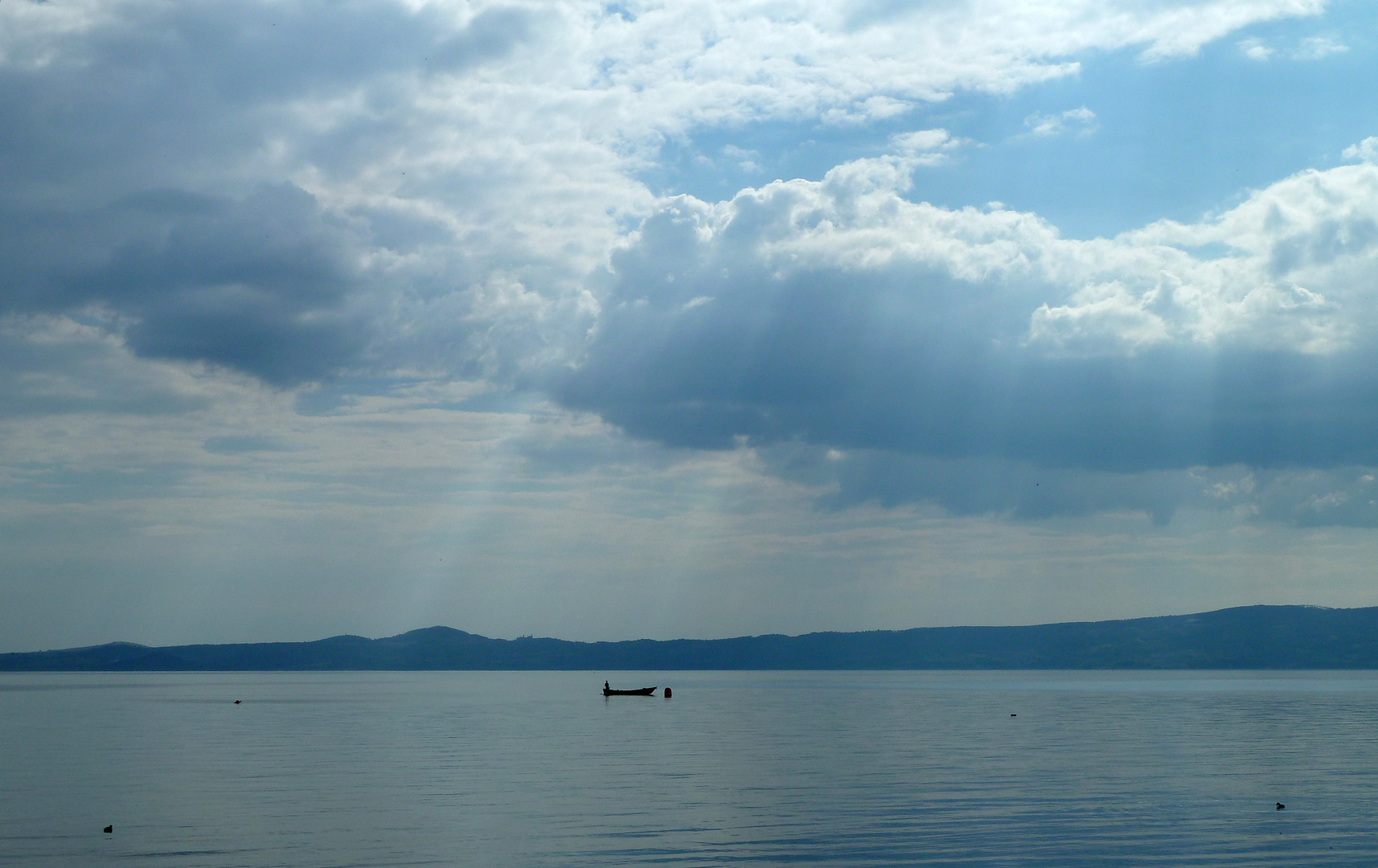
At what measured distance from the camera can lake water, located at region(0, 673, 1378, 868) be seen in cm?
4134

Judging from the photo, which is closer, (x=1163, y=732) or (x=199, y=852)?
(x=199, y=852)

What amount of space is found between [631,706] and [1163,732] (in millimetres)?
80354

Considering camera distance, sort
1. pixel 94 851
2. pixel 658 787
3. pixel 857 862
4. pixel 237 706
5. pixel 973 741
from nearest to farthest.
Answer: pixel 857 862
pixel 94 851
pixel 658 787
pixel 973 741
pixel 237 706

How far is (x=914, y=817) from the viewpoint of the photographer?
160ft

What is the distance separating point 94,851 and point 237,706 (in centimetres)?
13008

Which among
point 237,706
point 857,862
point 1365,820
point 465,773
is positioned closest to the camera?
point 857,862

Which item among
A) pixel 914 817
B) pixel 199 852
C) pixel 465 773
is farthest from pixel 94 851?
pixel 914 817

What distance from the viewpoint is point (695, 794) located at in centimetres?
5703

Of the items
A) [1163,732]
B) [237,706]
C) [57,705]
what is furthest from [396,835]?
[57,705]

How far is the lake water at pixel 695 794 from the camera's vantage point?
41.3 meters

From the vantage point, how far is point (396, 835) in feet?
146

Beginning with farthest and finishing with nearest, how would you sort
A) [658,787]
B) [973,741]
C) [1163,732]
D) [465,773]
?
1. [1163,732]
2. [973,741]
3. [465,773]
4. [658,787]

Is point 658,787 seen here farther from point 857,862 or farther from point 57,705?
point 57,705

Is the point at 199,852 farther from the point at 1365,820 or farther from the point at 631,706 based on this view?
the point at 631,706
